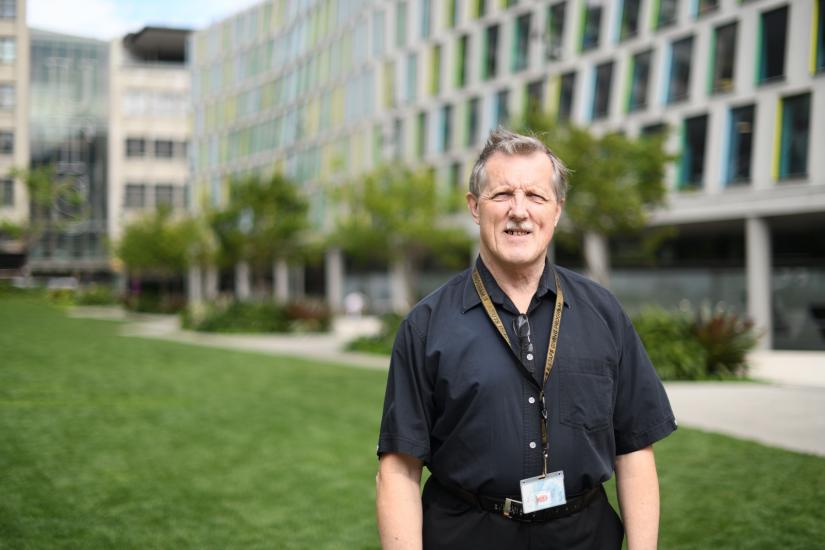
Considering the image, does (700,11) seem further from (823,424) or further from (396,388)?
(396,388)

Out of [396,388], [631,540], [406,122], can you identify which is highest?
[406,122]

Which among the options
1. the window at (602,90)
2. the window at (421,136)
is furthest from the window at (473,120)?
the window at (602,90)

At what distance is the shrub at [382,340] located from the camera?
875 inches

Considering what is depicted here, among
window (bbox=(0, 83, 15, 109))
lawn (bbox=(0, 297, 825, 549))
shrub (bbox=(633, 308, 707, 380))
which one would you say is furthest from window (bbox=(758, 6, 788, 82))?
window (bbox=(0, 83, 15, 109))

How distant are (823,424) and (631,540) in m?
8.59

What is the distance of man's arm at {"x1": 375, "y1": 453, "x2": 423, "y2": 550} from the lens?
259cm

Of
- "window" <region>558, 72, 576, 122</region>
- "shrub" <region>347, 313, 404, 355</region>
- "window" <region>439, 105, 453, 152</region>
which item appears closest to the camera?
"shrub" <region>347, 313, 404, 355</region>

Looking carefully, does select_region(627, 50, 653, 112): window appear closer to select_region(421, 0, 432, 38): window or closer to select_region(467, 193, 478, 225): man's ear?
select_region(421, 0, 432, 38): window

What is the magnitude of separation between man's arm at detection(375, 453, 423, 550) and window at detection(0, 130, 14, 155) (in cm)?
770

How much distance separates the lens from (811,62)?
80.8 feet

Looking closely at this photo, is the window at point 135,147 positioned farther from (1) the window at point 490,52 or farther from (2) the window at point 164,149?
(1) the window at point 490,52

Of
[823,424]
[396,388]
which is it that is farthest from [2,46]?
[823,424]

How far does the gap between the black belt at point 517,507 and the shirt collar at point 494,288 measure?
1.92 feet

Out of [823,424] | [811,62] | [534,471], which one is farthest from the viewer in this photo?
[811,62]
